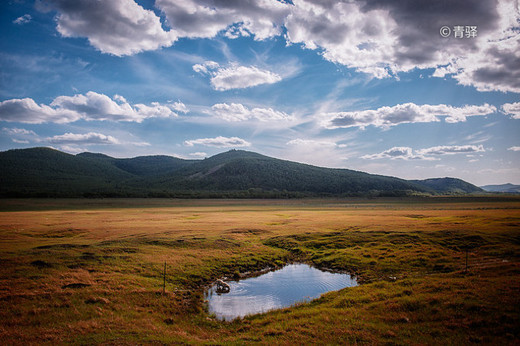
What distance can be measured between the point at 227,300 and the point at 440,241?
38615mm

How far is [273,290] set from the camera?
3044 centimetres

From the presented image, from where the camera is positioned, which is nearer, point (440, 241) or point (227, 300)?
point (227, 300)

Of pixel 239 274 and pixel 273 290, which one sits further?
pixel 239 274

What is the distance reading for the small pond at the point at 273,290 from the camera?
83.5 feet

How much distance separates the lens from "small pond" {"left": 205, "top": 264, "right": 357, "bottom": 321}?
2545 cm

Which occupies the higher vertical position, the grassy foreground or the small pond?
the grassy foreground

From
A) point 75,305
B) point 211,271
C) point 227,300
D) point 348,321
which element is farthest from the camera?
point 211,271

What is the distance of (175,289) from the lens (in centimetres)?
2830

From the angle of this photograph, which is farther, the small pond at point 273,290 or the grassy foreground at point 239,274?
the small pond at point 273,290

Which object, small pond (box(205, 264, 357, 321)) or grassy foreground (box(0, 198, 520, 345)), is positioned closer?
grassy foreground (box(0, 198, 520, 345))

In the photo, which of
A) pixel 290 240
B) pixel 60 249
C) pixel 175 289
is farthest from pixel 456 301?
pixel 60 249

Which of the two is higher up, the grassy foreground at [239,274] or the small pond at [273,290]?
the grassy foreground at [239,274]

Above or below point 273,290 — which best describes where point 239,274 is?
above

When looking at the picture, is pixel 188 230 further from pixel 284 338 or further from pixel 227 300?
pixel 284 338
